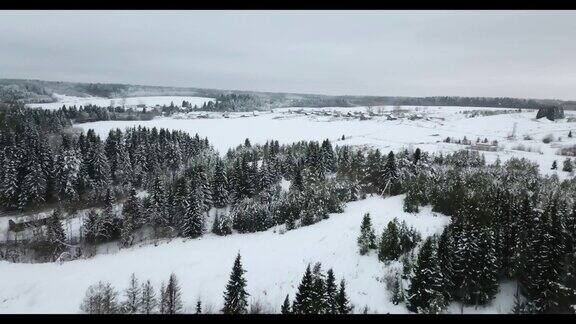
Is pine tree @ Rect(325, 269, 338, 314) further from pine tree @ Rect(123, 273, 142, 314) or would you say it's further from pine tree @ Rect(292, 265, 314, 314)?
pine tree @ Rect(123, 273, 142, 314)

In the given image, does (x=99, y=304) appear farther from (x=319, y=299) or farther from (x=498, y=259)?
(x=498, y=259)

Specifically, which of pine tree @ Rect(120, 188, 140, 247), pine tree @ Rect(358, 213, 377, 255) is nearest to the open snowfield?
pine tree @ Rect(358, 213, 377, 255)

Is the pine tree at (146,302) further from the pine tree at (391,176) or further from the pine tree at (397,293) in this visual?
the pine tree at (391,176)

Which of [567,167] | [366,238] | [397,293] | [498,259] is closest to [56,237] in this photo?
[366,238]
